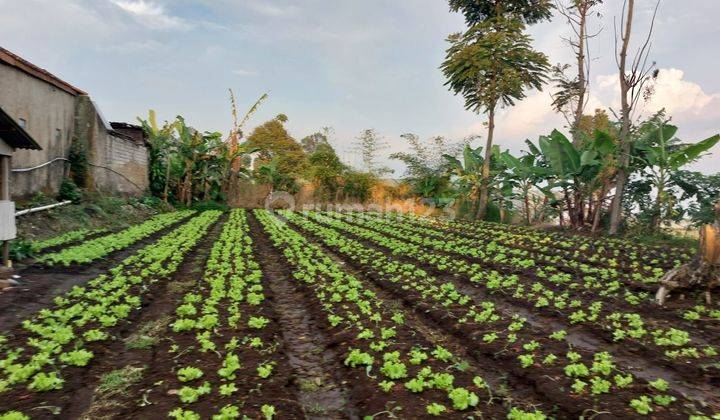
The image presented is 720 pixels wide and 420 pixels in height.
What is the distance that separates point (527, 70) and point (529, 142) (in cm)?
360

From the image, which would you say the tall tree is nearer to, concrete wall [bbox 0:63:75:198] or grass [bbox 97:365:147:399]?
concrete wall [bbox 0:63:75:198]

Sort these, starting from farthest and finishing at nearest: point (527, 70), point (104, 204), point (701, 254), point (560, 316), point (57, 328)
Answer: point (527, 70) < point (104, 204) < point (701, 254) < point (560, 316) < point (57, 328)

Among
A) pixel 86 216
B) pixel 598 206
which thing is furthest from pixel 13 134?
pixel 598 206

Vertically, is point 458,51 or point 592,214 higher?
point 458,51

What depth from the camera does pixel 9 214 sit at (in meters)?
7.46

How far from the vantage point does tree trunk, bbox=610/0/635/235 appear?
516 inches

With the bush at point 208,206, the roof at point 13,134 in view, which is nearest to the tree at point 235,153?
the bush at point 208,206

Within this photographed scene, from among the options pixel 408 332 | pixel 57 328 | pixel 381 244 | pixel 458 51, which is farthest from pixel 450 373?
pixel 458 51

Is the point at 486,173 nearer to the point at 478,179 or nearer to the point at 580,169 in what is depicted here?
the point at 478,179

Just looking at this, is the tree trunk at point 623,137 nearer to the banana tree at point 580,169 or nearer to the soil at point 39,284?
the banana tree at point 580,169

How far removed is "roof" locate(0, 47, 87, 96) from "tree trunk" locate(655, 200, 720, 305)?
1534 cm

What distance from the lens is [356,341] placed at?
494 cm

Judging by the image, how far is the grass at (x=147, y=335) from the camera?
473 cm

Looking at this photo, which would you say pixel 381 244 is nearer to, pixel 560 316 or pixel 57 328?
pixel 560 316
